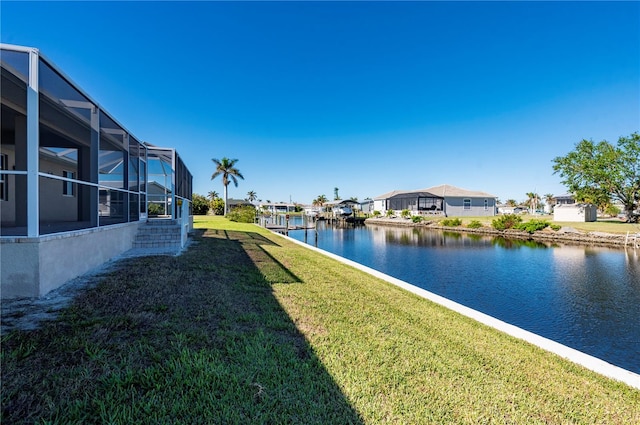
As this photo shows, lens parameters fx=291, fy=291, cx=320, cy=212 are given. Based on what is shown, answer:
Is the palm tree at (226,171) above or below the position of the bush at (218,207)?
above

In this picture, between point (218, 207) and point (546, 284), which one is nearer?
point (546, 284)

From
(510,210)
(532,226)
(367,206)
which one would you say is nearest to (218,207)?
(367,206)

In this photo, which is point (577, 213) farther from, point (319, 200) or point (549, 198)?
point (319, 200)

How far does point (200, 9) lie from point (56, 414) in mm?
15735

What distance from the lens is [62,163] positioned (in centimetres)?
1002

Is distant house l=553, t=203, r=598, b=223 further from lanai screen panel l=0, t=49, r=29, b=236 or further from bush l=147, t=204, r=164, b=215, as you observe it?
lanai screen panel l=0, t=49, r=29, b=236

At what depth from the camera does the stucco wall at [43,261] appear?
3920 mm

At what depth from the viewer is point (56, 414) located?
190cm

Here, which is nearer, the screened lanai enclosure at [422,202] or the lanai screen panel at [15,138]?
the lanai screen panel at [15,138]

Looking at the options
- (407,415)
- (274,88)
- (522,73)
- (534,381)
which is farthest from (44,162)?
(522,73)

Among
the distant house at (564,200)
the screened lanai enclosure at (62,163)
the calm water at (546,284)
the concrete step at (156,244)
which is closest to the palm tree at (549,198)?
the distant house at (564,200)

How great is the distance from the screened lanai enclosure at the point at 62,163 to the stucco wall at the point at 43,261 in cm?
4

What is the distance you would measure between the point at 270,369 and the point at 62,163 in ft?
38.0

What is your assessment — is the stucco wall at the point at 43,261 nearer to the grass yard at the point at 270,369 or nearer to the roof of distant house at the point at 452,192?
the grass yard at the point at 270,369
